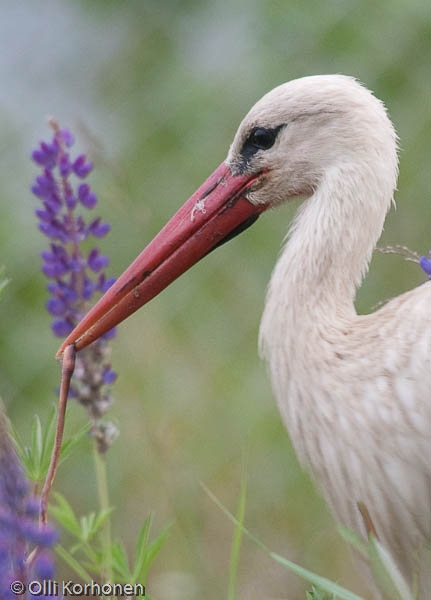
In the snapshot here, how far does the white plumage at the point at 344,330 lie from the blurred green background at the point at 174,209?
988mm

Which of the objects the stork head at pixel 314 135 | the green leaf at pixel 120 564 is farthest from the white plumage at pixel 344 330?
the green leaf at pixel 120 564

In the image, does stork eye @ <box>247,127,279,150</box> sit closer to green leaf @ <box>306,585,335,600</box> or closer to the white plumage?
the white plumage

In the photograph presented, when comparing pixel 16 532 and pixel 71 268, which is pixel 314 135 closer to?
pixel 71 268

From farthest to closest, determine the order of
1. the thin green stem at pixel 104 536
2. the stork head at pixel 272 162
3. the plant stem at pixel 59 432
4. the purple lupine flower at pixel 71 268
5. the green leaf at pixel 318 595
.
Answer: the stork head at pixel 272 162 < the purple lupine flower at pixel 71 268 < the thin green stem at pixel 104 536 < the green leaf at pixel 318 595 < the plant stem at pixel 59 432

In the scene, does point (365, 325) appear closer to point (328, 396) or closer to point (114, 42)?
point (328, 396)

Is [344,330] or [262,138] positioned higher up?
[262,138]

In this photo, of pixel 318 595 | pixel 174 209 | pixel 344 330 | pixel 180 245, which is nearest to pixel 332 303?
pixel 344 330

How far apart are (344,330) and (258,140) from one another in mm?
346

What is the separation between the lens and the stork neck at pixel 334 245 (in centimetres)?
167

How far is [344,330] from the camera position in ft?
5.27

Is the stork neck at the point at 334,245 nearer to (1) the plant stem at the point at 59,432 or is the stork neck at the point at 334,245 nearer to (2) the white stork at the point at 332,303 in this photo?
(2) the white stork at the point at 332,303

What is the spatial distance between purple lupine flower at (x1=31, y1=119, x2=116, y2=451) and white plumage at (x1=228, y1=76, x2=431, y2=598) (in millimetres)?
247

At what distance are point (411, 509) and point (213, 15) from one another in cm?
274

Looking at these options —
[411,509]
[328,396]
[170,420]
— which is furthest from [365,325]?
[170,420]
